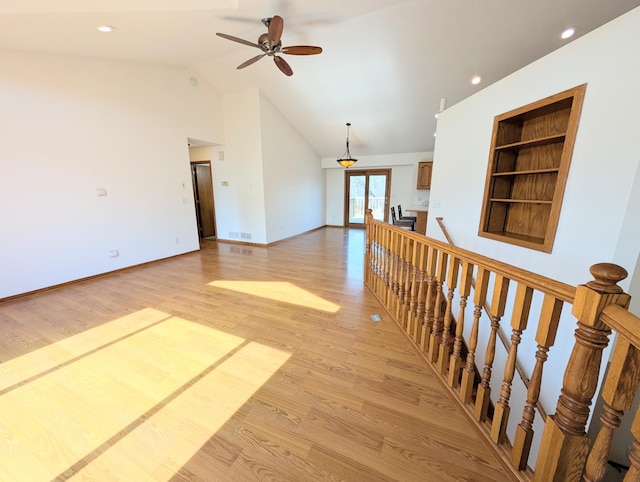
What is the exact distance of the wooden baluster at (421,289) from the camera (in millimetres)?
1990

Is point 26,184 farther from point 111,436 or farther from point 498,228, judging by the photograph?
point 498,228

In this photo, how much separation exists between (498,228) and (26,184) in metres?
5.68

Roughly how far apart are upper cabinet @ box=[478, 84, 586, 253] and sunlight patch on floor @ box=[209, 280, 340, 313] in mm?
2068

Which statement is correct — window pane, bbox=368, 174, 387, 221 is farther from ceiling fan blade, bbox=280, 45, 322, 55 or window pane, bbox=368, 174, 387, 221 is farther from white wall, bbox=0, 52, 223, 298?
ceiling fan blade, bbox=280, 45, 322, 55

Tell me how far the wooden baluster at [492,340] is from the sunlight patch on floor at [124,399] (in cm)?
133

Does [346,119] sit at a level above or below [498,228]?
above

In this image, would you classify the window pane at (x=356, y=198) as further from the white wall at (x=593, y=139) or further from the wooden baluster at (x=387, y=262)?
the wooden baluster at (x=387, y=262)

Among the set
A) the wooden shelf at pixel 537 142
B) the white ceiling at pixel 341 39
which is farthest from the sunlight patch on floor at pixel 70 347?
the wooden shelf at pixel 537 142

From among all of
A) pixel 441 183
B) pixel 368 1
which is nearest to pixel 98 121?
pixel 368 1

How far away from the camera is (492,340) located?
4.36 ft

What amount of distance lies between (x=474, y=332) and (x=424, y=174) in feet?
21.2

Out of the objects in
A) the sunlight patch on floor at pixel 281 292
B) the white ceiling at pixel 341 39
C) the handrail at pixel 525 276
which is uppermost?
the white ceiling at pixel 341 39

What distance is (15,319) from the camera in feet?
8.84

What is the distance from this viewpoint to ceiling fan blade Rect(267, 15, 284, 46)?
2723 mm
